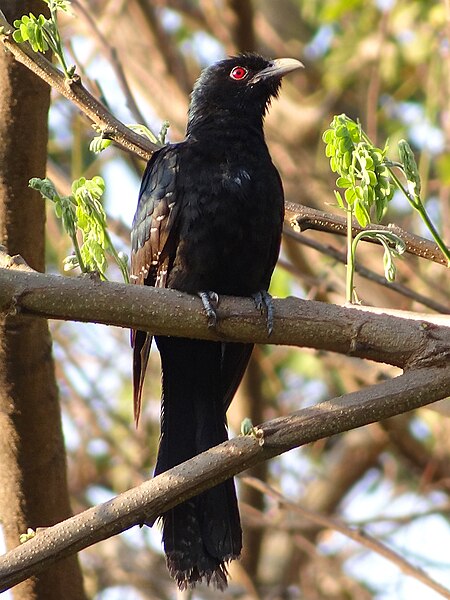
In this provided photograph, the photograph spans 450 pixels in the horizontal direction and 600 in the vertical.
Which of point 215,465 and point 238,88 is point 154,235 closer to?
point 238,88

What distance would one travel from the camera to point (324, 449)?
8328mm

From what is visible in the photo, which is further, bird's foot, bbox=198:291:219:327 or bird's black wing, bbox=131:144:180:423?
bird's black wing, bbox=131:144:180:423

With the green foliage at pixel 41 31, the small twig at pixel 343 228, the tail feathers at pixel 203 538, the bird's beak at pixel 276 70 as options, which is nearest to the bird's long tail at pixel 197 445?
the tail feathers at pixel 203 538

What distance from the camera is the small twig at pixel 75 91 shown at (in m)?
3.41

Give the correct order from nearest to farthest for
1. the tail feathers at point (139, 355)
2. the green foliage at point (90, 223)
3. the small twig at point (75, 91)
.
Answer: the green foliage at point (90, 223), the small twig at point (75, 91), the tail feathers at point (139, 355)

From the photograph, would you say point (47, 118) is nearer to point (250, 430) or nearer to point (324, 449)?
point (250, 430)

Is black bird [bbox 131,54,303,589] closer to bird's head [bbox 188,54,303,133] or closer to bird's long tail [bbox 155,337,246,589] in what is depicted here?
bird's long tail [bbox 155,337,246,589]

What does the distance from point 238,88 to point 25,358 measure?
2.00 meters

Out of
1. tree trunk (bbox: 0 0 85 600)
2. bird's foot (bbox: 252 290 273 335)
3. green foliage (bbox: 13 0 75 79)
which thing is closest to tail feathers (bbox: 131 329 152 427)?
tree trunk (bbox: 0 0 85 600)

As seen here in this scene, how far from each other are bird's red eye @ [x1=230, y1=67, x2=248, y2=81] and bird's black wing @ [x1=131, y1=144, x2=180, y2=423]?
91cm

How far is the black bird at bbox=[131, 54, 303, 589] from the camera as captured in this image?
387 centimetres

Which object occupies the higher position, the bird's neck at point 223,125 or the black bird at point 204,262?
the bird's neck at point 223,125

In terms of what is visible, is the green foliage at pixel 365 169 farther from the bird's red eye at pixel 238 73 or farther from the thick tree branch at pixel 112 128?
the bird's red eye at pixel 238 73

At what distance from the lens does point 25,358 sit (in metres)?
3.60
